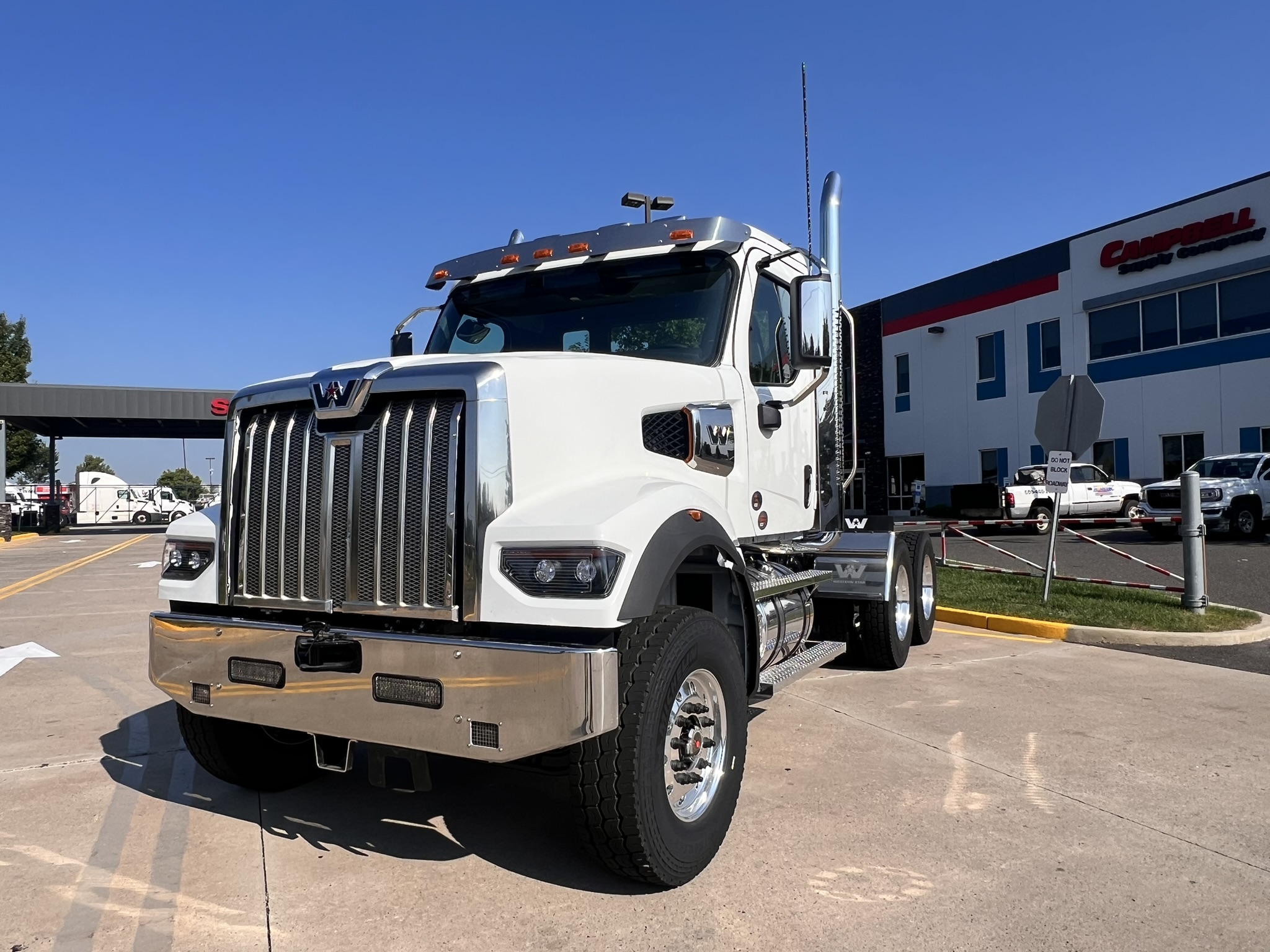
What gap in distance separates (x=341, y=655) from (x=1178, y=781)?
390 centimetres

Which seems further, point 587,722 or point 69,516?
point 69,516

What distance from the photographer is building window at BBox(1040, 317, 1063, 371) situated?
27.7 m

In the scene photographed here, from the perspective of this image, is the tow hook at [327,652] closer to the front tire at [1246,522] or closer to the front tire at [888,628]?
the front tire at [888,628]

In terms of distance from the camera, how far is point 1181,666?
300 inches

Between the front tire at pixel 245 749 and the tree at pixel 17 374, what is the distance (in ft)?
170

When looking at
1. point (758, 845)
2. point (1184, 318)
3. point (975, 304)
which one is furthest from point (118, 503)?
point (758, 845)

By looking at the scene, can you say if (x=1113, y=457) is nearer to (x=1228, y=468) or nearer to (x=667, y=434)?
(x=1228, y=468)

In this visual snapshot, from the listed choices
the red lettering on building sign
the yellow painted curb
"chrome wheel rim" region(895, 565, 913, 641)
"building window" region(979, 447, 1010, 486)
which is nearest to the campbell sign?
the red lettering on building sign

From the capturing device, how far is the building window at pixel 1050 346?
27672 mm

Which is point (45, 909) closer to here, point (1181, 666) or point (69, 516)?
point (1181, 666)

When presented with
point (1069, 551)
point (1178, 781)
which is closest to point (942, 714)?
point (1178, 781)

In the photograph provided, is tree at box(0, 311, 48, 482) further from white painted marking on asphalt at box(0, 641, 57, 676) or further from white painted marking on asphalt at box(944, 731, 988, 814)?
white painted marking on asphalt at box(944, 731, 988, 814)

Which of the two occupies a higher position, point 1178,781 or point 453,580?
point 453,580

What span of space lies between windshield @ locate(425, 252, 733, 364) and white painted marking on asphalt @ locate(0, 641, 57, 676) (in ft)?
17.1
